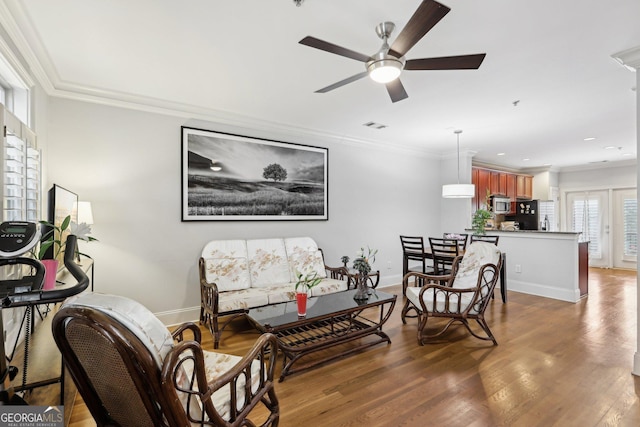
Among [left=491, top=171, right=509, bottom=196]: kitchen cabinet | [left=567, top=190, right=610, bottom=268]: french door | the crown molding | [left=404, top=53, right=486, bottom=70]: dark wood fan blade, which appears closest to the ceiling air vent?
[left=404, top=53, right=486, bottom=70]: dark wood fan blade

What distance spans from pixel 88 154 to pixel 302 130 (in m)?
2.59

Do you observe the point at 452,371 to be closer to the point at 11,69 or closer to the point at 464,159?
the point at 11,69

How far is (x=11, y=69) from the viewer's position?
2.19 m

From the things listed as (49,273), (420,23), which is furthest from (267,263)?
(420,23)

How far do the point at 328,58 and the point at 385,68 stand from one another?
0.69m

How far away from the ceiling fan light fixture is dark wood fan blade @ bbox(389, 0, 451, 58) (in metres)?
0.05

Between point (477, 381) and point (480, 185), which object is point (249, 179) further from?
point (480, 185)

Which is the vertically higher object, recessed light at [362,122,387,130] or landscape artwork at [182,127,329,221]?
recessed light at [362,122,387,130]

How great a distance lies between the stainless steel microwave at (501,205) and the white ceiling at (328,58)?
3095 millimetres

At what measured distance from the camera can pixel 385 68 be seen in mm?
Result: 2127

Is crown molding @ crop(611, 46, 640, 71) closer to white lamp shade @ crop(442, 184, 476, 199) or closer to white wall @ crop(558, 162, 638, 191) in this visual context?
white lamp shade @ crop(442, 184, 476, 199)

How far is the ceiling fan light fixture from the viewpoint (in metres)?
2.10

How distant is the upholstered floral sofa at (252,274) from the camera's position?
3266mm

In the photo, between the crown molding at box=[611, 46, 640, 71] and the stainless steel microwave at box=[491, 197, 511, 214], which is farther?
the stainless steel microwave at box=[491, 197, 511, 214]
